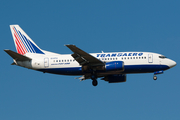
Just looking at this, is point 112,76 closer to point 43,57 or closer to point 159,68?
point 159,68

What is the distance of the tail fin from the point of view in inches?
2226

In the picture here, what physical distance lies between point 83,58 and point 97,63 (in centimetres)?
237

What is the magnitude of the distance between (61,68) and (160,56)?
50.1 ft

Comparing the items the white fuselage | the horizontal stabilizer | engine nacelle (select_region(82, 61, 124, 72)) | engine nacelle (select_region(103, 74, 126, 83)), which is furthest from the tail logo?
engine nacelle (select_region(103, 74, 126, 83))

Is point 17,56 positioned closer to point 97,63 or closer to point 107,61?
point 97,63

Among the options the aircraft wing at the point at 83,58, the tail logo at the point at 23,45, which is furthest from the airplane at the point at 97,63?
the tail logo at the point at 23,45

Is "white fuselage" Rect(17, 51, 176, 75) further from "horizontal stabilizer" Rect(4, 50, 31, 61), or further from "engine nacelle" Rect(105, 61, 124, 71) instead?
"engine nacelle" Rect(105, 61, 124, 71)

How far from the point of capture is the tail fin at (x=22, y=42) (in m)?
56.5

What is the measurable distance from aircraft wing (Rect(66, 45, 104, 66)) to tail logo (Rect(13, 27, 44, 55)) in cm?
866

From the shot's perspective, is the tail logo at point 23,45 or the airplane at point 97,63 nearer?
the airplane at point 97,63

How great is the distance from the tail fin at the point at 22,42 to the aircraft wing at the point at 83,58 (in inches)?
341

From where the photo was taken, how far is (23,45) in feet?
187

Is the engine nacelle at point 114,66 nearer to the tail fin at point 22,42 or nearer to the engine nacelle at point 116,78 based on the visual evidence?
the engine nacelle at point 116,78

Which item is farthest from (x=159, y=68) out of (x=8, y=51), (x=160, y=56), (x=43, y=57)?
(x=8, y=51)
